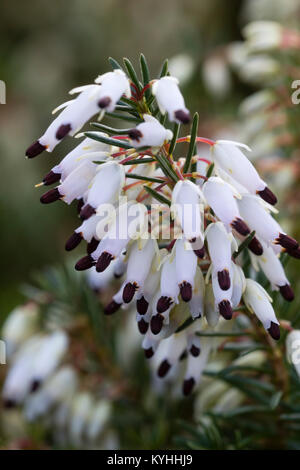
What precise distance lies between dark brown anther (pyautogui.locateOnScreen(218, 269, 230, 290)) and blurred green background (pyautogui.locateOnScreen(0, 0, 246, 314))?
2532mm

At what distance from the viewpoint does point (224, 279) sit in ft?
3.73

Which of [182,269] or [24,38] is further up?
[24,38]

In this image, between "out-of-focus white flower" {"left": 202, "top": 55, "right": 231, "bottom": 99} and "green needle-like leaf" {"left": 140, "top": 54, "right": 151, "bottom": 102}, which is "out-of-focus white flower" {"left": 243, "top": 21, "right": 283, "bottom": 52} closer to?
"out-of-focus white flower" {"left": 202, "top": 55, "right": 231, "bottom": 99}

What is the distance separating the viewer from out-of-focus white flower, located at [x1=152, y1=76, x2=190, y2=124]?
110cm

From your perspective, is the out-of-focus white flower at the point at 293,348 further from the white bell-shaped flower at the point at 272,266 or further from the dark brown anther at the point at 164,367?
the dark brown anther at the point at 164,367

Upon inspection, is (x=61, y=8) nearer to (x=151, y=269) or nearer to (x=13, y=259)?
(x=13, y=259)

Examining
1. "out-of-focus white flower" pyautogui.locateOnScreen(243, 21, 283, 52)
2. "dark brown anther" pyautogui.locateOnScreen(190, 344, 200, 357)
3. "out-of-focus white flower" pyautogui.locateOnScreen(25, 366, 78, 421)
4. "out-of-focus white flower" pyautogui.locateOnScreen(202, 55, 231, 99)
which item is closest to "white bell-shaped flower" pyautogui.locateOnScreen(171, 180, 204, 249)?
"dark brown anther" pyautogui.locateOnScreen(190, 344, 200, 357)

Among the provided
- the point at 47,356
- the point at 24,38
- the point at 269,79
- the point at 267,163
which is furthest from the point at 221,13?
the point at 47,356

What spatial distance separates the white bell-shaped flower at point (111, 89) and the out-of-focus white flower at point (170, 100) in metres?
0.06

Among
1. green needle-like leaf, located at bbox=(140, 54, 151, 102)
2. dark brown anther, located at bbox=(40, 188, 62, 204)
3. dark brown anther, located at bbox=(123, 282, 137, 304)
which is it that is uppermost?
green needle-like leaf, located at bbox=(140, 54, 151, 102)

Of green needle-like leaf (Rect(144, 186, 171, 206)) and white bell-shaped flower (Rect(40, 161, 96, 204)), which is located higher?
white bell-shaped flower (Rect(40, 161, 96, 204))

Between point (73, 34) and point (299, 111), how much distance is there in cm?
304

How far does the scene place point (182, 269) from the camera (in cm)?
114

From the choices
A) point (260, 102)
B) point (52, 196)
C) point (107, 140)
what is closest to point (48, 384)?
point (52, 196)
